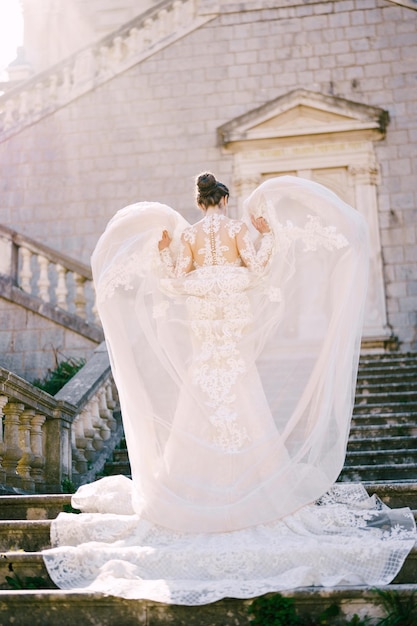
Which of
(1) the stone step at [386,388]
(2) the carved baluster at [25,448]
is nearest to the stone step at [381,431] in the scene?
(1) the stone step at [386,388]

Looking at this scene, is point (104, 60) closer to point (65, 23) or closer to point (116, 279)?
point (65, 23)

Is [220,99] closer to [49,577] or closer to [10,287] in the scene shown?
[10,287]

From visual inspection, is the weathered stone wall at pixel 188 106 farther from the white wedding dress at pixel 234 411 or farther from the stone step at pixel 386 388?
the white wedding dress at pixel 234 411

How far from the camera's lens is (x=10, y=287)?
1015 centimetres

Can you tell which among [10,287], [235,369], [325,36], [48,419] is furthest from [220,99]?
[235,369]

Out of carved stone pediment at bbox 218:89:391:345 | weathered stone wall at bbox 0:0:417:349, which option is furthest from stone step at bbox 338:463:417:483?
weathered stone wall at bbox 0:0:417:349

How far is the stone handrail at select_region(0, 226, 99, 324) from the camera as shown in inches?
408

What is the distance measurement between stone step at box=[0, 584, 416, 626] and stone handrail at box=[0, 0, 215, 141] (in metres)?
10.5

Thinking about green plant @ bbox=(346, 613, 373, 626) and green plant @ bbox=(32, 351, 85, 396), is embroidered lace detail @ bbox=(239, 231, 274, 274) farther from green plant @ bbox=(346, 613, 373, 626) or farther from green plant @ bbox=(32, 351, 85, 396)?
green plant @ bbox=(32, 351, 85, 396)

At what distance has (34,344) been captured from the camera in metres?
9.98

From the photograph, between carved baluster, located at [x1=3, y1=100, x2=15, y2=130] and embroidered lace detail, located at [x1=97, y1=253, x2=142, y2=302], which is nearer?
embroidered lace detail, located at [x1=97, y1=253, x2=142, y2=302]

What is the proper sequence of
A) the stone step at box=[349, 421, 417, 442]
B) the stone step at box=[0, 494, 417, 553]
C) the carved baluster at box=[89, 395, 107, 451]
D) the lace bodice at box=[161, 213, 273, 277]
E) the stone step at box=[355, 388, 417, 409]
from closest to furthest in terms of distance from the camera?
1. the stone step at box=[0, 494, 417, 553]
2. the lace bodice at box=[161, 213, 273, 277]
3. the stone step at box=[349, 421, 417, 442]
4. the carved baluster at box=[89, 395, 107, 451]
5. the stone step at box=[355, 388, 417, 409]

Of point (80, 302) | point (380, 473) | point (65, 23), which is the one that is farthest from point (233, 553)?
point (65, 23)

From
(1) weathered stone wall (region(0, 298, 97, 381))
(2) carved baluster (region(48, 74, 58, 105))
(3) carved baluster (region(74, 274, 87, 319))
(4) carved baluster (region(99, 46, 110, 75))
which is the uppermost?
(4) carved baluster (region(99, 46, 110, 75))
